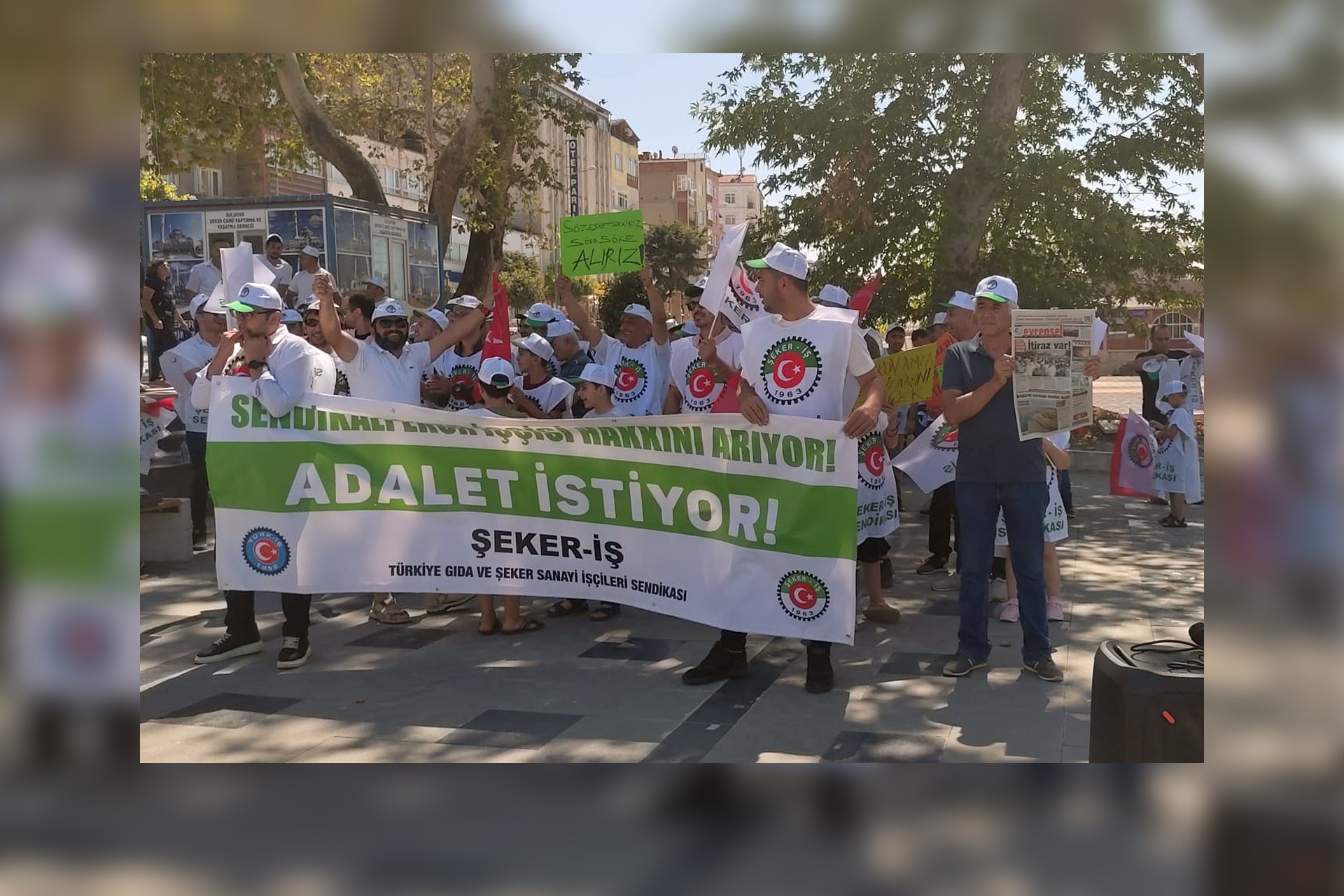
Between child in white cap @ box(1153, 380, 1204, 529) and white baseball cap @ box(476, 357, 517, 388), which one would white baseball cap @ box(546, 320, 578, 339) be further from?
child in white cap @ box(1153, 380, 1204, 529)

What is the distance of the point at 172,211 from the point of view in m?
17.3

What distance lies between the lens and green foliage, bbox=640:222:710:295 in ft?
136

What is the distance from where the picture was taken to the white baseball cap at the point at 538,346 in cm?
841

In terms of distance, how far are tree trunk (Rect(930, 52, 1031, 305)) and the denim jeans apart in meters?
8.75

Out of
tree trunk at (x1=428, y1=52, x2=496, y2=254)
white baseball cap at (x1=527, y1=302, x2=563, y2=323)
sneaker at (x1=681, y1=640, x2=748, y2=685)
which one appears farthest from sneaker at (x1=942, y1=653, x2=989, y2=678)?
tree trunk at (x1=428, y1=52, x2=496, y2=254)

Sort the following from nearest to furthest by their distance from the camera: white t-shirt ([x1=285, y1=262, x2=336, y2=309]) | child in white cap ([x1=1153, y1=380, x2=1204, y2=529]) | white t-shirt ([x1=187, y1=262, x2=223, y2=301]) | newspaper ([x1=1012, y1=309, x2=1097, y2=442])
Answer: newspaper ([x1=1012, y1=309, x2=1097, y2=442])
child in white cap ([x1=1153, y1=380, x2=1204, y2=529])
white t-shirt ([x1=285, y1=262, x2=336, y2=309])
white t-shirt ([x1=187, y1=262, x2=223, y2=301])

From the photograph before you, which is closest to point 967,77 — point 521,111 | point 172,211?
point 521,111

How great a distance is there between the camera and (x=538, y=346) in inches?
335

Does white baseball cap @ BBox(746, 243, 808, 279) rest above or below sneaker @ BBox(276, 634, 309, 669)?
above

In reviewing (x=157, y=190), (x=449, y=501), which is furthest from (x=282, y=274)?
(x=157, y=190)

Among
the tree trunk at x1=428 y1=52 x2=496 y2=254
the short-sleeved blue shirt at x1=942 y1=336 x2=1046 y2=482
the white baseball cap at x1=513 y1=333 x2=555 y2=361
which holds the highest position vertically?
the tree trunk at x1=428 y1=52 x2=496 y2=254

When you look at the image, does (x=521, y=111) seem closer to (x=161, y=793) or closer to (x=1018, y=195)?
(x=1018, y=195)

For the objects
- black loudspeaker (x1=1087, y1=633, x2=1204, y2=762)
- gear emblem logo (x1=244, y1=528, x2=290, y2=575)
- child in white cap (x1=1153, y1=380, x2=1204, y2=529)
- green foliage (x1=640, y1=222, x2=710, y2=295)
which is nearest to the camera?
black loudspeaker (x1=1087, y1=633, x2=1204, y2=762)

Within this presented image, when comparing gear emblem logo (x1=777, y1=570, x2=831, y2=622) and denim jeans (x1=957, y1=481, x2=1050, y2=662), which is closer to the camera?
gear emblem logo (x1=777, y1=570, x2=831, y2=622)
